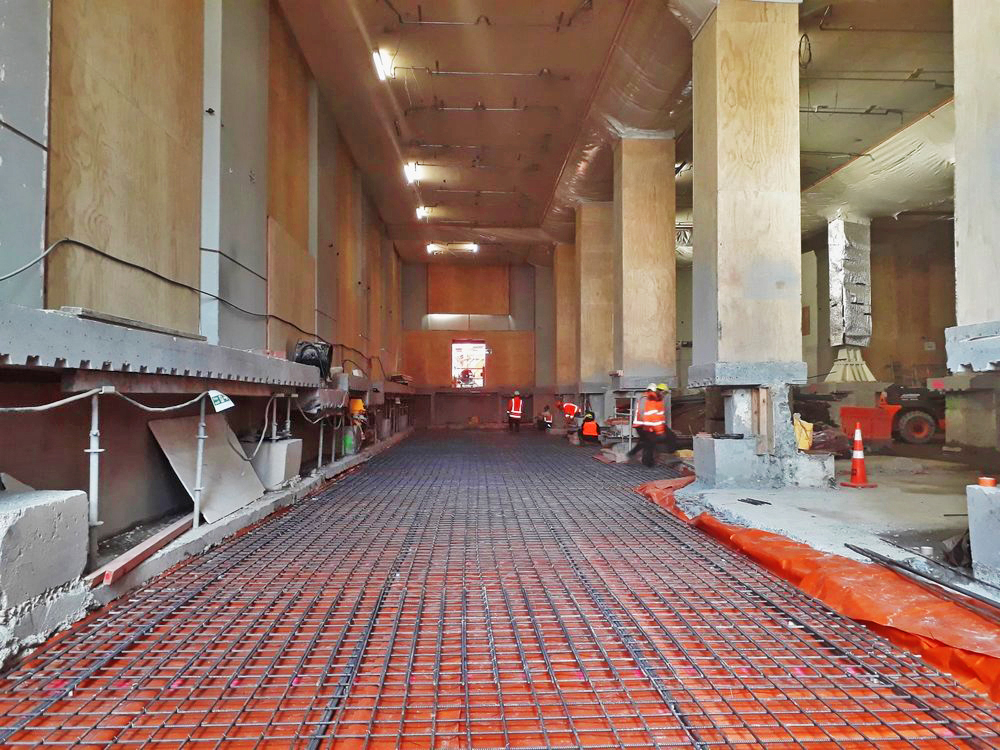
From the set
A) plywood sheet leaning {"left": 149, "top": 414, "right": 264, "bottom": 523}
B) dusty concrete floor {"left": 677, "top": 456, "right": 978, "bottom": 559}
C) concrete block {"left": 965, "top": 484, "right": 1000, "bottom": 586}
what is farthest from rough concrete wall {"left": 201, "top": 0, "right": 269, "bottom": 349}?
concrete block {"left": 965, "top": 484, "right": 1000, "bottom": 586}

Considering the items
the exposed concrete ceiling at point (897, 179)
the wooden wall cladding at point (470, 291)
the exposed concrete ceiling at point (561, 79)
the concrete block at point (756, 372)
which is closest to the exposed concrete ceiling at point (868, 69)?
the exposed concrete ceiling at point (561, 79)

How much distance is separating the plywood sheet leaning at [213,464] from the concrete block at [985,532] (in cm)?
487

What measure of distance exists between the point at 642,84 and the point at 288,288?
627cm

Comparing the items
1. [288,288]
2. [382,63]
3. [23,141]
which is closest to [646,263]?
[382,63]

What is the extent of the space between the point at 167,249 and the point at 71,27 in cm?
173

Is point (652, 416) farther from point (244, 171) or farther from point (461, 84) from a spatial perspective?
point (461, 84)

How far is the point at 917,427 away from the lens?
1132 centimetres

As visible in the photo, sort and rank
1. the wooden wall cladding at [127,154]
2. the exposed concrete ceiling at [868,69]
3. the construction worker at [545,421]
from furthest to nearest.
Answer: the construction worker at [545,421] < the exposed concrete ceiling at [868,69] < the wooden wall cladding at [127,154]

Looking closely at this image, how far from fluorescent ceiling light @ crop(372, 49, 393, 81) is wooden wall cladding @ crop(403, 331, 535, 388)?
12.9 m

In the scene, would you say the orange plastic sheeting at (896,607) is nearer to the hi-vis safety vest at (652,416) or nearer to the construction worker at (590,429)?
the hi-vis safety vest at (652,416)

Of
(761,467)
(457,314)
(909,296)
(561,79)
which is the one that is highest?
(561,79)

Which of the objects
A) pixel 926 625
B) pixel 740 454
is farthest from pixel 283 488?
pixel 926 625

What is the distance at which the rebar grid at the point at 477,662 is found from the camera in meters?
1.83

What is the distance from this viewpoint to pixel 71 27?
11.8 ft
